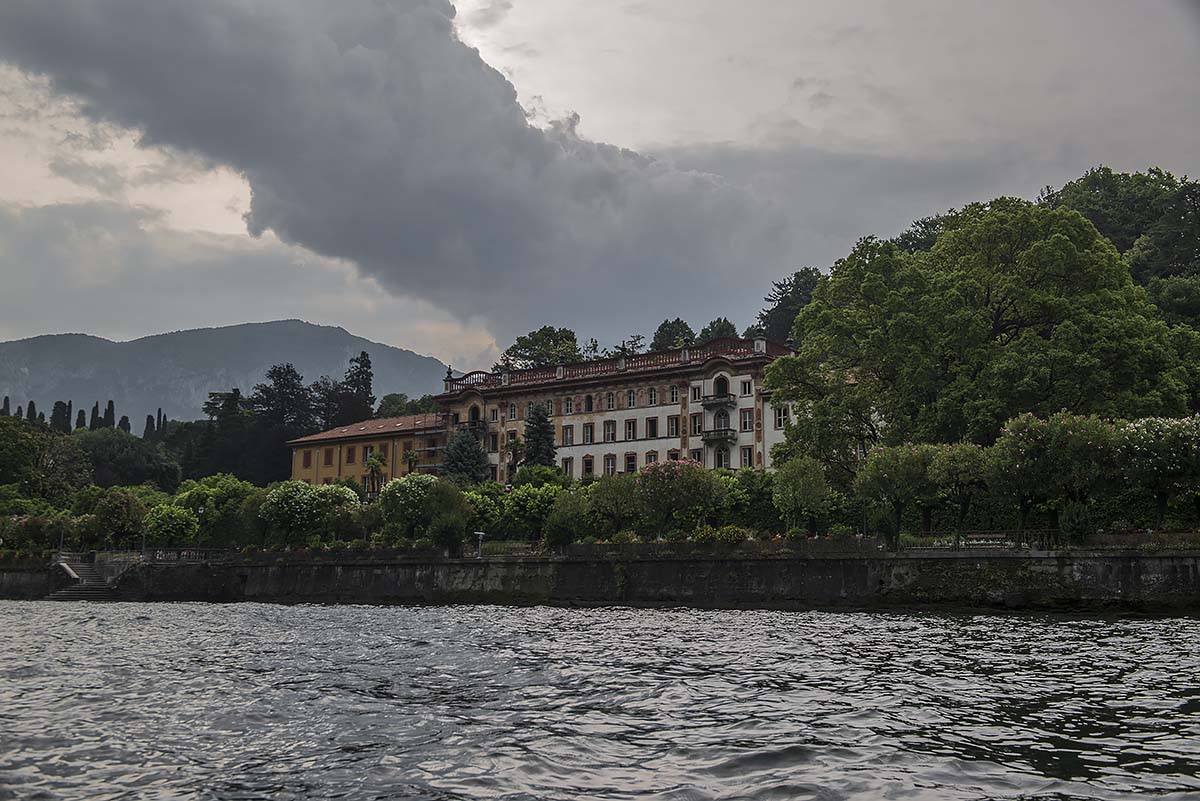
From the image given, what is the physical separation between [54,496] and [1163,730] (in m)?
101

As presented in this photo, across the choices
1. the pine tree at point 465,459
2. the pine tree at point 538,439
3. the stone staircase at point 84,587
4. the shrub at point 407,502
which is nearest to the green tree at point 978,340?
the shrub at point 407,502

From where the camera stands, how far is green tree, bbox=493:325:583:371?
105312 mm

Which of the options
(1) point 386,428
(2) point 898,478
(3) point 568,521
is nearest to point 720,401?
(3) point 568,521

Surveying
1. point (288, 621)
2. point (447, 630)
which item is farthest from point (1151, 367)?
point (288, 621)

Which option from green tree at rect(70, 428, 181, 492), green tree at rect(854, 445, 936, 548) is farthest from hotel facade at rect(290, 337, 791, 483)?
green tree at rect(70, 428, 181, 492)

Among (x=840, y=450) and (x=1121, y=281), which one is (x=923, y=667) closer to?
(x=840, y=450)

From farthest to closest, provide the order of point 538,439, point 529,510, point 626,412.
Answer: point 538,439 → point 626,412 → point 529,510

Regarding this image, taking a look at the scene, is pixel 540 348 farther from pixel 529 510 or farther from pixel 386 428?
pixel 529 510

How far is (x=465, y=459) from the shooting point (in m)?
87.4

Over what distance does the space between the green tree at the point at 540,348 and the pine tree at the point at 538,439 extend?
18.0 meters

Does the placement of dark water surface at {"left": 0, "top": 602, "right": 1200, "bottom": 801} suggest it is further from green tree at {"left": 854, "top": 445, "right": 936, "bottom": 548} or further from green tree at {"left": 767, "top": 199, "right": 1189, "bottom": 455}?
green tree at {"left": 767, "top": 199, "right": 1189, "bottom": 455}

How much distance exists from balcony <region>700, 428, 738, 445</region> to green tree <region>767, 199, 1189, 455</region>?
23.6 meters

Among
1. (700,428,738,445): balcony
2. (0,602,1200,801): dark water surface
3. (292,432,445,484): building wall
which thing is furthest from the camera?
(292,432,445,484): building wall

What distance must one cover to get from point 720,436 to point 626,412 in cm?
959
